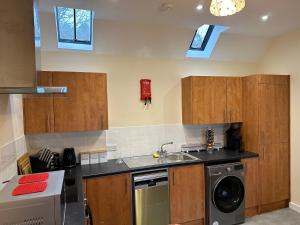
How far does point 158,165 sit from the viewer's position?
2.85 meters

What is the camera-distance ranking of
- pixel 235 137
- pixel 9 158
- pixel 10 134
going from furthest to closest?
pixel 235 137 → pixel 10 134 → pixel 9 158

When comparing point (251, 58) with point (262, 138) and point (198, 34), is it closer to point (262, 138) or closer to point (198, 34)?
point (198, 34)

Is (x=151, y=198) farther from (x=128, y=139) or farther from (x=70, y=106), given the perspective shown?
(x=70, y=106)

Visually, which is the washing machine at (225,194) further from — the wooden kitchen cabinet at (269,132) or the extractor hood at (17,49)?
the extractor hood at (17,49)

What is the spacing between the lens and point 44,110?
2621mm

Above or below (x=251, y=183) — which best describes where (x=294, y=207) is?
below

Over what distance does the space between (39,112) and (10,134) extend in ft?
2.00

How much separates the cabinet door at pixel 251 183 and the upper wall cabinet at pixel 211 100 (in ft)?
2.30

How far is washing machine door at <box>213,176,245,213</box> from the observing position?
9.96ft

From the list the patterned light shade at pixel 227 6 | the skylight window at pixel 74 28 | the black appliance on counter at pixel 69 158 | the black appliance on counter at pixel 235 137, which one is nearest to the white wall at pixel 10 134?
the black appliance on counter at pixel 69 158

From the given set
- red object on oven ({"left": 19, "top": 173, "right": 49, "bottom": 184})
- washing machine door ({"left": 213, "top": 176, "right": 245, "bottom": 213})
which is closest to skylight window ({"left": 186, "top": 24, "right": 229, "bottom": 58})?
washing machine door ({"left": 213, "top": 176, "right": 245, "bottom": 213})

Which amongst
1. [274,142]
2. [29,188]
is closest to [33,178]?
[29,188]

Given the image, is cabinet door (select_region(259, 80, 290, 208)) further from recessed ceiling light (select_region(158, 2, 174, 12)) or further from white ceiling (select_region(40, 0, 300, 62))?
recessed ceiling light (select_region(158, 2, 174, 12))

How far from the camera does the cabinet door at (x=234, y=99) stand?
3477 millimetres
